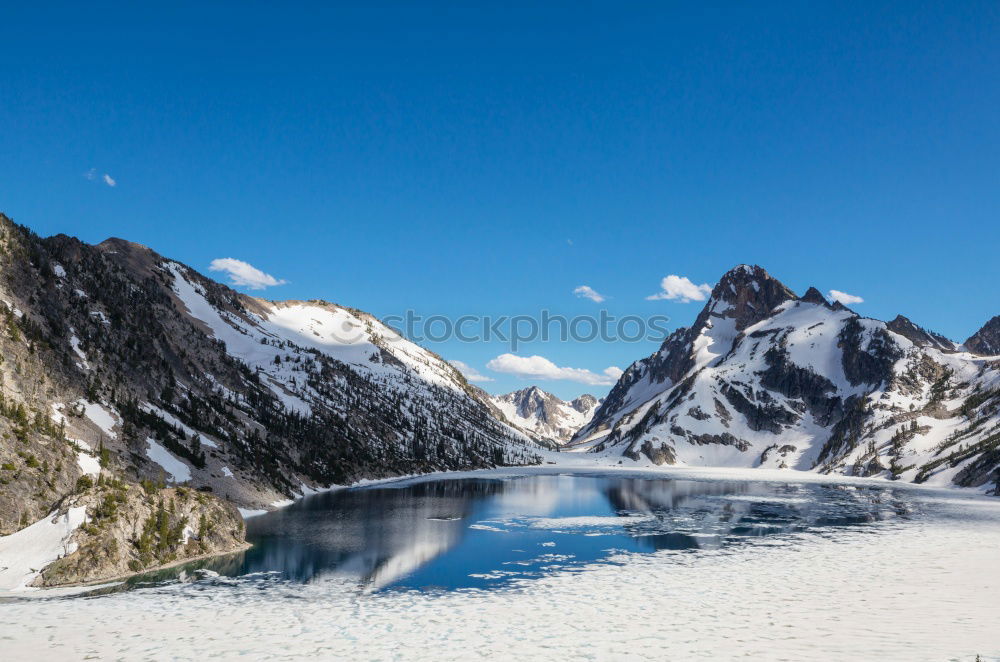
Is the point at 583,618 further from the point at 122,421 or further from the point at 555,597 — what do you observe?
the point at 122,421

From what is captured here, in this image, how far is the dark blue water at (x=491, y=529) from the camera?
42562 mm

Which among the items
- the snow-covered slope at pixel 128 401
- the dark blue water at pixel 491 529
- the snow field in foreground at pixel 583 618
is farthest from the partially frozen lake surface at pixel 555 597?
the snow-covered slope at pixel 128 401

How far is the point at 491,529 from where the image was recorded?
63844mm

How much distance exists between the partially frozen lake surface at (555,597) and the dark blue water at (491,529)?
0.39 meters

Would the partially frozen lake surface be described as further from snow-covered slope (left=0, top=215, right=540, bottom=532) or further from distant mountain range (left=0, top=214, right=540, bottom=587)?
snow-covered slope (left=0, top=215, right=540, bottom=532)

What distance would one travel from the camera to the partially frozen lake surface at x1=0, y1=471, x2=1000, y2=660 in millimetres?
24797

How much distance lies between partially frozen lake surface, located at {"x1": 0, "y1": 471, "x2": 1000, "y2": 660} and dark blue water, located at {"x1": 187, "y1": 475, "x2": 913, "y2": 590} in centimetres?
39

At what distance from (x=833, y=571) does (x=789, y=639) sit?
17943 millimetres

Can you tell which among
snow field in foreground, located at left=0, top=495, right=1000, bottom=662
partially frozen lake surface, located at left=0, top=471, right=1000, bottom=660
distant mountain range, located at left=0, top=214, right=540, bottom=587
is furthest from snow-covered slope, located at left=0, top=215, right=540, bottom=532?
snow field in foreground, located at left=0, top=495, right=1000, bottom=662

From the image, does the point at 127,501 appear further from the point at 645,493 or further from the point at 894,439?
the point at 894,439

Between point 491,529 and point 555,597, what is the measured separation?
3119cm

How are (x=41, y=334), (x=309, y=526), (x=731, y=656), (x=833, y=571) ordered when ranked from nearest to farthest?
(x=731, y=656)
(x=833, y=571)
(x=309, y=526)
(x=41, y=334)

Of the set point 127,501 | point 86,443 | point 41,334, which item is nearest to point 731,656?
point 127,501

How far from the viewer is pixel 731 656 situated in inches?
917
